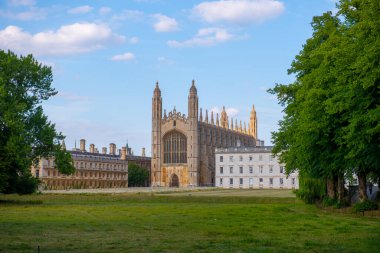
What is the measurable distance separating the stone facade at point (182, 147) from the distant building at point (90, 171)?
14.0 meters

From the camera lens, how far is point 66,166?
47812mm

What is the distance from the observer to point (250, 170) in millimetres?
126688

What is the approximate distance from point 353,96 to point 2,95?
1052 inches

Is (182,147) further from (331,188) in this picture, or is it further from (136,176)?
(331,188)

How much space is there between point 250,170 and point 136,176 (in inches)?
1564

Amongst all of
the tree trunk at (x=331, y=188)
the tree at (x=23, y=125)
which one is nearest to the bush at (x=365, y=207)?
the tree trunk at (x=331, y=188)

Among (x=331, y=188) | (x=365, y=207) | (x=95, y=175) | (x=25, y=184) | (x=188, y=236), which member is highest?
(x=95, y=175)

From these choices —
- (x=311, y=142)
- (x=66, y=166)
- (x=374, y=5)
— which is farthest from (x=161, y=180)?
(x=374, y=5)

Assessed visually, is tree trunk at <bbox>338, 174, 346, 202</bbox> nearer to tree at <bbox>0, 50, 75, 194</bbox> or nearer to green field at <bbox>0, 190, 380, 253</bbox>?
green field at <bbox>0, 190, 380, 253</bbox>

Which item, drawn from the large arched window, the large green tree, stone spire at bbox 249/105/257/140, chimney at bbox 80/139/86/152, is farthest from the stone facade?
the large green tree

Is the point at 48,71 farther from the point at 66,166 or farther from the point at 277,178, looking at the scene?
the point at 277,178

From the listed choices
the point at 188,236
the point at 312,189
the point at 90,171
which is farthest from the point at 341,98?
the point at 90,171

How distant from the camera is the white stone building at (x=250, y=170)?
123312mm

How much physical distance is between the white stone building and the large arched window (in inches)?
536
